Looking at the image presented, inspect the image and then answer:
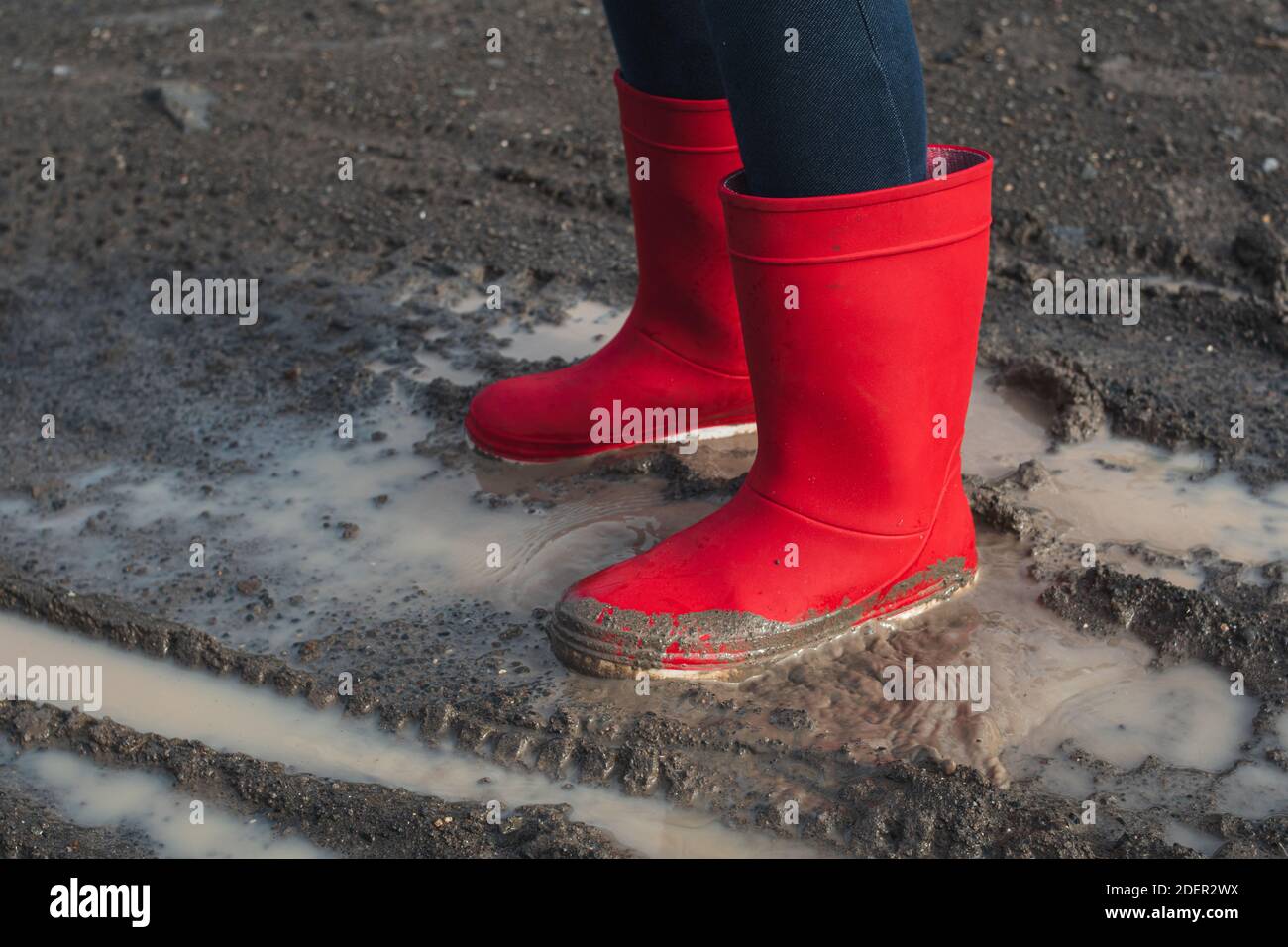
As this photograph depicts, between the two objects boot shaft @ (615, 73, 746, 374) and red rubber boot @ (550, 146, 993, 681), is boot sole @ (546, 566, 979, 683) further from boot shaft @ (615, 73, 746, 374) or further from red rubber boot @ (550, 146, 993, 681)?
boot shaft @ (615, 73, 746, 374)

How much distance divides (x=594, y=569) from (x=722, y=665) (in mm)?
333

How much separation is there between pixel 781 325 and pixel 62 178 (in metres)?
2.68

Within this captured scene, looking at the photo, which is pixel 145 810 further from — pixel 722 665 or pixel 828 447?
pixel 828 447

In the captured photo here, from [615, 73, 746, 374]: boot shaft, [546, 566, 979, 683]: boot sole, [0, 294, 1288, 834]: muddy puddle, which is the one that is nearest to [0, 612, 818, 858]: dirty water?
[0, 294, 1288, 834]: muddy puddle

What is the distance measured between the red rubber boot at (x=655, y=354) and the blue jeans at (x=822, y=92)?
476 mm

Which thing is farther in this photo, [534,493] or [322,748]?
[534,493]

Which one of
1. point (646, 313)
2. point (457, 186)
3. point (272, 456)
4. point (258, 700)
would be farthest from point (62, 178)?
point (258, 700)

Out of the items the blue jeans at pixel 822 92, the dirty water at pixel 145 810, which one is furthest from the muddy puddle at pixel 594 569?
the blue jeans at pixel 822 92

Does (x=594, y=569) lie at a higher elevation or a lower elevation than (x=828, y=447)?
lower

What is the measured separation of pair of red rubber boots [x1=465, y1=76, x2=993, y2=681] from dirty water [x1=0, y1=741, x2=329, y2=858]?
0.45m

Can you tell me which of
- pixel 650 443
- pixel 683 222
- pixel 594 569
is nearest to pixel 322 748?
pixel 594 569

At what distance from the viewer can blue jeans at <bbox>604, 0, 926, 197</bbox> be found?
1.47m

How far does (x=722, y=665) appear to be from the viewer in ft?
5.57
